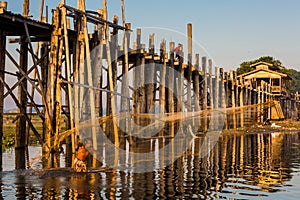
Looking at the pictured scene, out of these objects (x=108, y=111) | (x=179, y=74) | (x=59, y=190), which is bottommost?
(x=59, y=190)

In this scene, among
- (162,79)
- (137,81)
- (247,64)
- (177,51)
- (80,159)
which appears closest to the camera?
(80,159)

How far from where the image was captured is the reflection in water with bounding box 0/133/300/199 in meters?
13.9

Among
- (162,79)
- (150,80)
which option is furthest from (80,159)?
(162,79)

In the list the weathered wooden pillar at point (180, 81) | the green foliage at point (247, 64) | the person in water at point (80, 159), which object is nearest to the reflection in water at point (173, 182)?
the person in water at point (80, 159)

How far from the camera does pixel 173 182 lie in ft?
51.5

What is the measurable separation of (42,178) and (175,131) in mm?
19258

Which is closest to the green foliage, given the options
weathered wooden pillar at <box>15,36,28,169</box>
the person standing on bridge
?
the person standing on bridge

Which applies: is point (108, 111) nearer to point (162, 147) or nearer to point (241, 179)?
point (162, 147)

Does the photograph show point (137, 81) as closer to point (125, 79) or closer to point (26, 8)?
point (125, 79)

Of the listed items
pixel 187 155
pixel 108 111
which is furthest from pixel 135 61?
pixel 187 155

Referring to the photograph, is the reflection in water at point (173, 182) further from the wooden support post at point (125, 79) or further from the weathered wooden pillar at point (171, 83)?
the weathered wooden pillar at point (171, 83)

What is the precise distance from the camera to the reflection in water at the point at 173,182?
45.5ft

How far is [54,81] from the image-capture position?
21.4m

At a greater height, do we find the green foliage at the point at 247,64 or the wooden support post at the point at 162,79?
the green foliage at the point at 247,64
